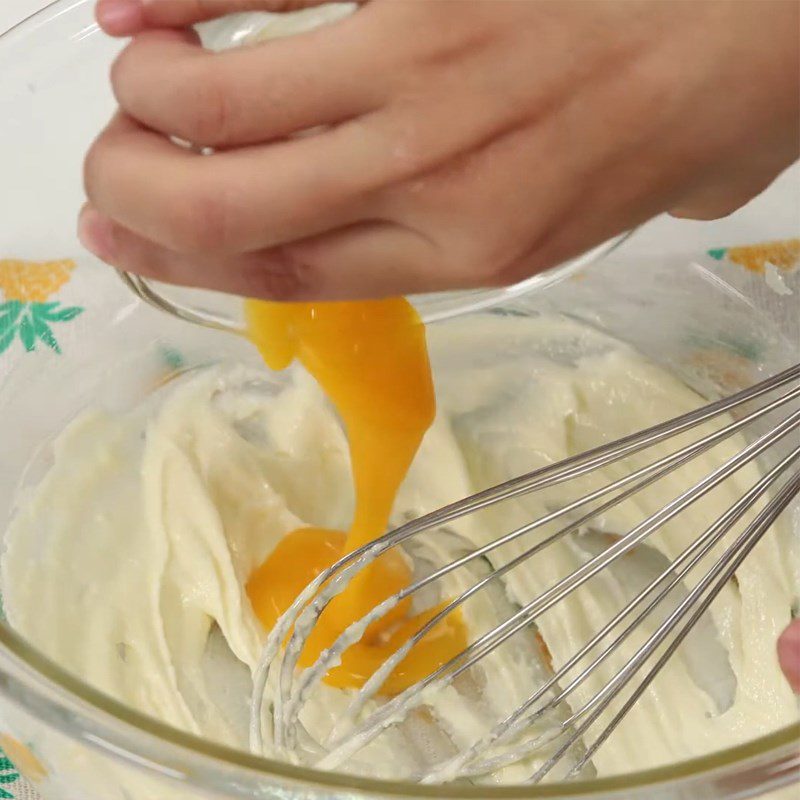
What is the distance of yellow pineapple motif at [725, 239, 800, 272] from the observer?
2.60ft

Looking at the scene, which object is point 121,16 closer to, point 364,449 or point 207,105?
point 207,105

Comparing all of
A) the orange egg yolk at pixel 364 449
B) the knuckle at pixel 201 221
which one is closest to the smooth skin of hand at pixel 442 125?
the knuckle at pixel 201 221

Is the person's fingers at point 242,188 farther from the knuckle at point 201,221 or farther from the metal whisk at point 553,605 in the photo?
the metal whisk at point 553,605

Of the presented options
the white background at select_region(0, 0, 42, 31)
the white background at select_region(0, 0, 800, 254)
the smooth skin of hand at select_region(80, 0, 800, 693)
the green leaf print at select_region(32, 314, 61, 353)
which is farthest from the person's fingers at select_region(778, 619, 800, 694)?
the white background at select_region(0, 0, 42, 31)

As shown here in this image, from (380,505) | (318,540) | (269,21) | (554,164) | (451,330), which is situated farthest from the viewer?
(451,330)

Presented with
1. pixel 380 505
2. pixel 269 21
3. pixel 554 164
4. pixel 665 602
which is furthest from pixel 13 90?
pixel 665 602

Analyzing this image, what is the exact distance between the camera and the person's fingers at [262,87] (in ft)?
1.01

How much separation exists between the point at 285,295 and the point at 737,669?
52 centimetres

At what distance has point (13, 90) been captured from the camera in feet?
2.27

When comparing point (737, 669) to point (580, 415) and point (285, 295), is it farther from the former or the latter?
point (285, 295)

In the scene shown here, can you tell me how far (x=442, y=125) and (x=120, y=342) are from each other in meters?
0.56

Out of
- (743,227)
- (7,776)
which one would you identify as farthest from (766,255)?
(7,776)

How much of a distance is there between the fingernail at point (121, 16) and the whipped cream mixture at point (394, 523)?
45 centimetres

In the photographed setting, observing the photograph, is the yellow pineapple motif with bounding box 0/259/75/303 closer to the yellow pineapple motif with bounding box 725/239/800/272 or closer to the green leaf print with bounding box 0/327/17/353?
the green leaf print with bounding box 0/327/17/353
